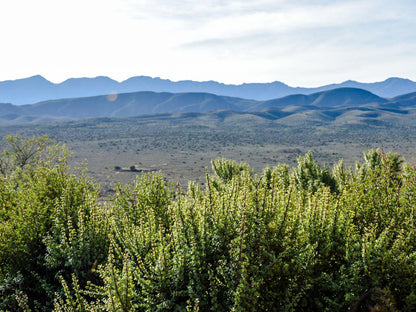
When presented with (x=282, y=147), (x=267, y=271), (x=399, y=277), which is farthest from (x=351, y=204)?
(x=282, y=147)

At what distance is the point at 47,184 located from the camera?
10727 millimetres

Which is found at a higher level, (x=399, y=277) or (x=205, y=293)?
(x=399, y=277)

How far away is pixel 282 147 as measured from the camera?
3671 inches

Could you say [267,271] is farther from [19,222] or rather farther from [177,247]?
[19,222]

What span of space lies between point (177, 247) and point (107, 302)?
1.50 m

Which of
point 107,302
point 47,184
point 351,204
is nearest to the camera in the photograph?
point 107,302

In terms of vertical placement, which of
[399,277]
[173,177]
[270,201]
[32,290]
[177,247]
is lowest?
[173,177]

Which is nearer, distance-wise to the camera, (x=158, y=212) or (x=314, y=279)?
(x=314, y=279)

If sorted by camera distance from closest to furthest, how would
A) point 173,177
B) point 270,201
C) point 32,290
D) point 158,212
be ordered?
point 270,201, point 32,290, point 158,212, point 173,177

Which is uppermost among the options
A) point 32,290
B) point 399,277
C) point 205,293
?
point 399,277

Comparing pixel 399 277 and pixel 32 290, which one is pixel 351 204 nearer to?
pixel 399 277

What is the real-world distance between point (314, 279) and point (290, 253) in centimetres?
61

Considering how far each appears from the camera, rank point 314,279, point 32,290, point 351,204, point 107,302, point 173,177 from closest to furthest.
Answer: point 107,302, point 314,279, point 351,204, point 32,290, point 173,177

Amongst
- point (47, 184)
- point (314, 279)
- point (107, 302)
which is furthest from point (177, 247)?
point (47, 184)
